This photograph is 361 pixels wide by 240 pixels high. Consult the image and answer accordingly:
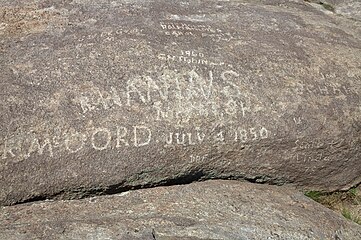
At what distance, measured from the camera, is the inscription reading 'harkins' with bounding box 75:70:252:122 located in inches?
105

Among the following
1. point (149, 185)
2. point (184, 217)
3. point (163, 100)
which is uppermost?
point (163, 100)

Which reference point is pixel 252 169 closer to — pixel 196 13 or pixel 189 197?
pixel 189 197

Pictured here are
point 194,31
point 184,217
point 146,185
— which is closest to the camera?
point 184,217

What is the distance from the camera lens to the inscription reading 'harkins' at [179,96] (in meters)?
2.67

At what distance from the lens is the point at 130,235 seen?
2.19m

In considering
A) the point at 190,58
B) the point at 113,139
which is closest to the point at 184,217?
the point at 113,139

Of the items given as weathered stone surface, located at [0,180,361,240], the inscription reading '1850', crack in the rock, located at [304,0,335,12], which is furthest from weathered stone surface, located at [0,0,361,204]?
crack in the rock, located at [304,0,335,12]

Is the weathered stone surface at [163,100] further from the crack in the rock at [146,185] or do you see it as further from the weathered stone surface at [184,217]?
the weathered stone surface at [184,217]

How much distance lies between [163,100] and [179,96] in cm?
9

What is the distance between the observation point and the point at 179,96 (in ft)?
9.09

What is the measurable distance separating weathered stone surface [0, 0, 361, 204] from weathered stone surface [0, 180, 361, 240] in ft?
0.41

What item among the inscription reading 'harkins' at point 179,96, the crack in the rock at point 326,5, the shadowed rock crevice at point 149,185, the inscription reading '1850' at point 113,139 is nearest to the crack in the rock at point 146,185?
the shadowed rock crevice at point 149,185

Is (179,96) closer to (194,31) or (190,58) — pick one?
(190,58)

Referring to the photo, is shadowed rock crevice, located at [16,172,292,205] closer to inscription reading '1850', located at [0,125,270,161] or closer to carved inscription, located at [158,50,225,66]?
inscription reading '1850', located at [0,125,270,161]
